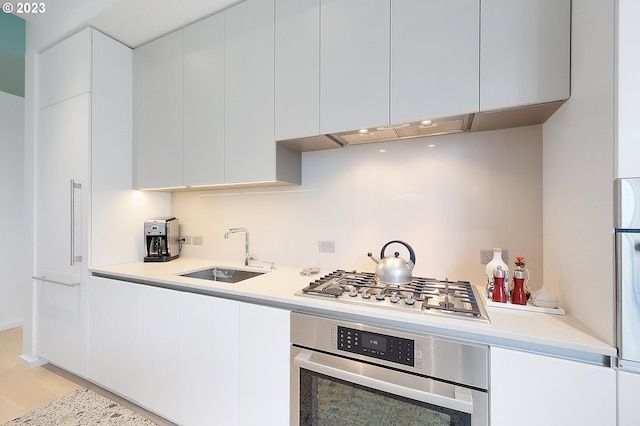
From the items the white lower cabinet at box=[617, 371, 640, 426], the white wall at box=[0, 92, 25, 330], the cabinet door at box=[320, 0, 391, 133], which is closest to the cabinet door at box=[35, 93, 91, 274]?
the white wall at box=[0, 92, 25, 330]

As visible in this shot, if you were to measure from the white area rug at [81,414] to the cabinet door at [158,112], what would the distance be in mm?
1491

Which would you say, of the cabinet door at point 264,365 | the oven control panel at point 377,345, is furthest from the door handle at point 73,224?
the oven control panel at point 377,345

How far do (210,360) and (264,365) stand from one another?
345 millimetres

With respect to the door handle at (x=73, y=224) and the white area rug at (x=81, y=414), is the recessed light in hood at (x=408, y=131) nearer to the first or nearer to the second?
the door handle at (x=73, y=224)

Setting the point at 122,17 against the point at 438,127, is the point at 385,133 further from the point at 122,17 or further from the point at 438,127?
the point at 122,17

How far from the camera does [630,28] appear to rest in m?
0.75

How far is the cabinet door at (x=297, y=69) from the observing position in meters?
1.48

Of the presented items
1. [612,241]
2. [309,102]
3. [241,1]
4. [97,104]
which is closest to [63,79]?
[97,104]

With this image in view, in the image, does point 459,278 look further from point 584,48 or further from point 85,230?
point 85,230

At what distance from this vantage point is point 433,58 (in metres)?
1.22

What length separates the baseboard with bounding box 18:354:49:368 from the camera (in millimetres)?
2252

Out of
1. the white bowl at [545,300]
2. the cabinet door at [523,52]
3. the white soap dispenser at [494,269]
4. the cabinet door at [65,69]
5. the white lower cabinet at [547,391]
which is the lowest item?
the white lower cabinet at [547,391]

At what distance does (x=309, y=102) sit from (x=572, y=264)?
1.36 metres

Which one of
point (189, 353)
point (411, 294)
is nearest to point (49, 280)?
point (189, 353)
